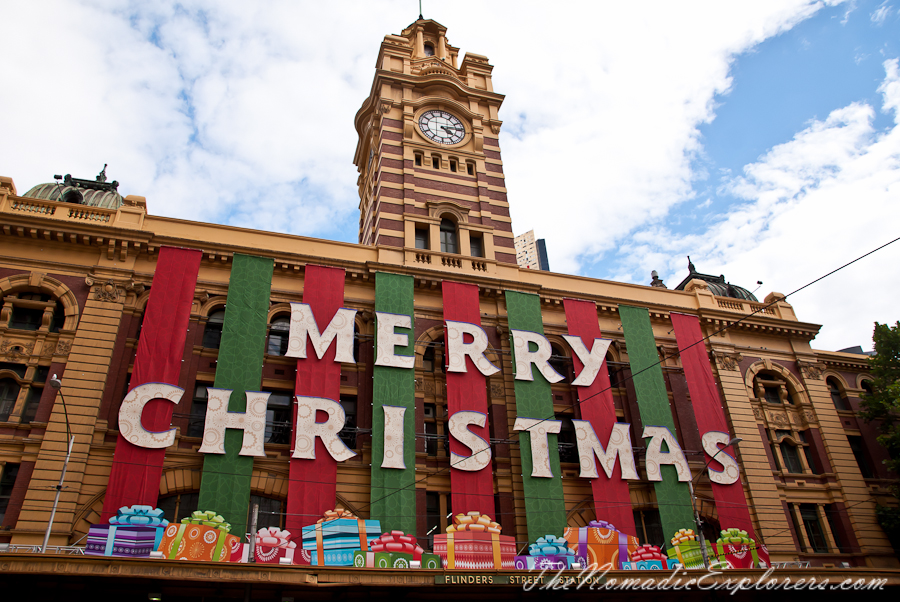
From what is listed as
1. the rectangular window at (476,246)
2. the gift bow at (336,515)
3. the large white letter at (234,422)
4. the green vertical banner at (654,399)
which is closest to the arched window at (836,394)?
the green vertical banner at (654,399)

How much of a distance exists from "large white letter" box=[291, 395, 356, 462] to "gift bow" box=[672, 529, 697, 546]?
14.2 m

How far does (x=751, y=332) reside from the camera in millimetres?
35625

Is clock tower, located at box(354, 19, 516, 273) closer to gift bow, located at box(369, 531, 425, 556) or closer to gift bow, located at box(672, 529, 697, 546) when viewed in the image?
gift bow, located at box(369, 531, 425, 556)

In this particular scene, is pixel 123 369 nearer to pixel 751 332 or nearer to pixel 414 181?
pixel 414 181

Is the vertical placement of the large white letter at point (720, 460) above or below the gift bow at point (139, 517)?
above

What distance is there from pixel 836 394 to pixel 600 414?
18.2 m

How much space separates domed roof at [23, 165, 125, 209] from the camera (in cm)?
3186

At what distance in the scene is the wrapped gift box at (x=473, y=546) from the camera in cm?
2344

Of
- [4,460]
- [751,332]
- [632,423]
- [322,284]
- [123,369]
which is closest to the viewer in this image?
[4,460]

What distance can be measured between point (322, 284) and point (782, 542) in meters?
24.1

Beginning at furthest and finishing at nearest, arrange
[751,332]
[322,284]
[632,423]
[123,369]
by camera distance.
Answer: [751,332]
[632,423]
[322,284]
[123,369]

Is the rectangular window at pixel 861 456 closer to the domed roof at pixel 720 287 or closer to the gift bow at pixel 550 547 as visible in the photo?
the domed roof at pixel 720 287

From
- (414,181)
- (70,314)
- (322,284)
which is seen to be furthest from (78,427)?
(414,181)

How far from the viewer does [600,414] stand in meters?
29.0
